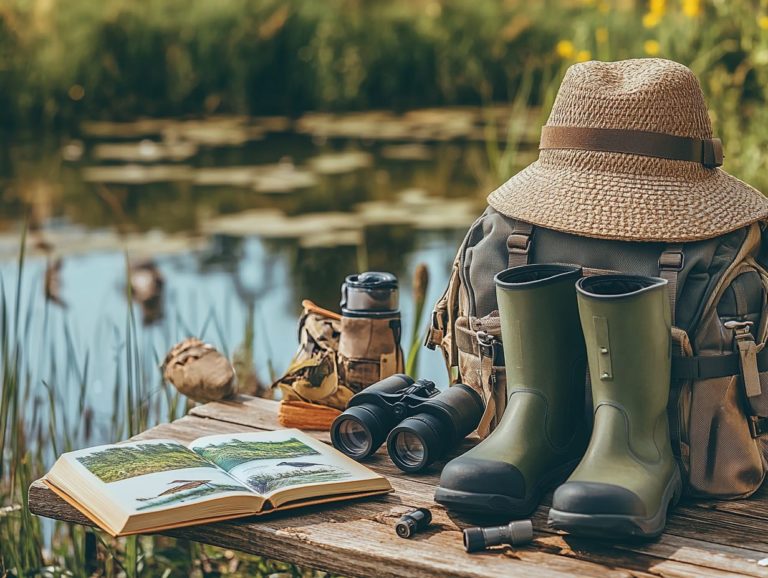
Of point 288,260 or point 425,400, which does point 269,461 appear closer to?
point 425,400

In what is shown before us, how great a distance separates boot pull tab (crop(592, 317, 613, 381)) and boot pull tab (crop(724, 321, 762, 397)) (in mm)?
192

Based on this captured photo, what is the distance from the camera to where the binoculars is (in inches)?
64.3

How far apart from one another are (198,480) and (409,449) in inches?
12.9

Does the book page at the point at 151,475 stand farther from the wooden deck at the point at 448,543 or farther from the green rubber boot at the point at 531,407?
the green rubber boot at the point at 531,407

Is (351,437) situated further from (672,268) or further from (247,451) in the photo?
(672,268)

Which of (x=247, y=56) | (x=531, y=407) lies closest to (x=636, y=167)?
(x=531, y=407)

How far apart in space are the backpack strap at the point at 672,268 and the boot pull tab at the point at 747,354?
8 cm

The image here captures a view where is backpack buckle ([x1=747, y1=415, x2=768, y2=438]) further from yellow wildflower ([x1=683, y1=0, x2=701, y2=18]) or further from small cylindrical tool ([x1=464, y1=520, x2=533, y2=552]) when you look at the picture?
yellow wildflower ([x1=683, y1=0, x2=701, y2=18])

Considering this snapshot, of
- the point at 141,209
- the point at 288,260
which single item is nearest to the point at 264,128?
the point at 141,209

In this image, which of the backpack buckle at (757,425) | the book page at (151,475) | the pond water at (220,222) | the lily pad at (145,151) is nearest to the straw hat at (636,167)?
the backpack buckle at (757,425)

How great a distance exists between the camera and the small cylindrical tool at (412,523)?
4.65 feet

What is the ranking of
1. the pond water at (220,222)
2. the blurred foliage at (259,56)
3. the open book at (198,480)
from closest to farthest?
the open book at (198,480)
the pond water at (220,222)
the blurred foliage at (259,56)

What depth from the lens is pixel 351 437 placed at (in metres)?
1.73

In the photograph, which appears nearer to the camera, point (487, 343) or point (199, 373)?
point (487, 343)
